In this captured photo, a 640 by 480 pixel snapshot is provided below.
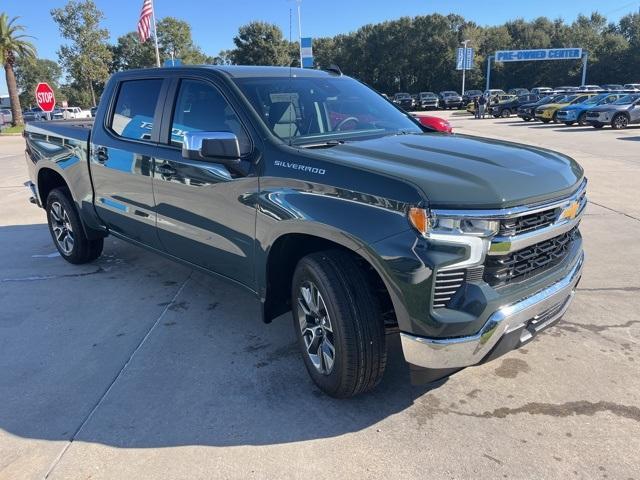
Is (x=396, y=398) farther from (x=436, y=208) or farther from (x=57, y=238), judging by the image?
(x=57, y=238)

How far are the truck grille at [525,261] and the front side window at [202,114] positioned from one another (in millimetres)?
1591

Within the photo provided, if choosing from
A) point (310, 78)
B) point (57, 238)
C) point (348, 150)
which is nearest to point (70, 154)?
point (57, 238)

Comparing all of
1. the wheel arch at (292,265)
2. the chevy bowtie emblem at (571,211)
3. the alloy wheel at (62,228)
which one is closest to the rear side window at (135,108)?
the alloy wheel at (62,228)

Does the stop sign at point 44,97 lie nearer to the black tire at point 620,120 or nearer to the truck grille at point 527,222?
the truck grille at point 527,222

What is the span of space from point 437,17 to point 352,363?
7502 centimetres

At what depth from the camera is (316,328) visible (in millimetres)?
3057

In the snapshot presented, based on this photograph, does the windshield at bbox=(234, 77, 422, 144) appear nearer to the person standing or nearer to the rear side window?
the rear side window

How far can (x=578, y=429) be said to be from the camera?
2771 mm

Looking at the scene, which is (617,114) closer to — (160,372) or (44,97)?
(44,97)

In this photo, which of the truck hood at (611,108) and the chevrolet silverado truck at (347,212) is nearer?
the chevrolet silverado truck at (347,212)

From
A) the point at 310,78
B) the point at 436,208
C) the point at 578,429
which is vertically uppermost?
the point at 310,78

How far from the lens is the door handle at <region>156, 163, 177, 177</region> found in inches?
149

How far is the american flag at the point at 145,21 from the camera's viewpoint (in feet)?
78.2

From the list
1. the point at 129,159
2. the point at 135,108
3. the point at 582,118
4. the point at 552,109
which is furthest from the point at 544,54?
the point at 129,159
